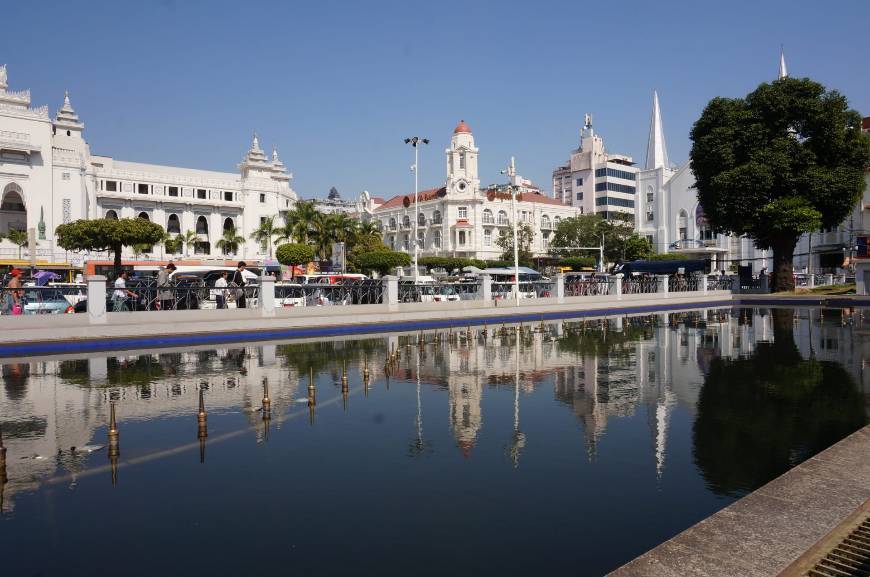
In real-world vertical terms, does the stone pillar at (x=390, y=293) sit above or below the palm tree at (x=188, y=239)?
below

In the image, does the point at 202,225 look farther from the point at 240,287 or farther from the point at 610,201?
the point at 610,201

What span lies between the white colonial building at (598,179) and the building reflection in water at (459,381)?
3769 inches

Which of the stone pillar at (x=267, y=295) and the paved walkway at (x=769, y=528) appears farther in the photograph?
the stone pillar at (x=267, y=295)

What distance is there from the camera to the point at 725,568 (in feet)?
16.5

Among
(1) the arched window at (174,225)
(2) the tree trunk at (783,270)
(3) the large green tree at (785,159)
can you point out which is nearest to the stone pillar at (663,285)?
(3) the large green tree at (785,159)

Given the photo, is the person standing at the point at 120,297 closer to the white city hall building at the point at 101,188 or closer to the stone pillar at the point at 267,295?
the stone pillar at the point at 267,295

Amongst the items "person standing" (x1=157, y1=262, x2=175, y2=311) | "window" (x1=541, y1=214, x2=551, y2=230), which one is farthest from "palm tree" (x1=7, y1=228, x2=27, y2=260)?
"window" (x1=541, y1=214, x2=551, y2=230)

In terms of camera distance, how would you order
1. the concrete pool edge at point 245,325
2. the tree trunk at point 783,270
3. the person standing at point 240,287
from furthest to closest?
the tree trunk at point 783,270 < the person standing at point 240,287 < the concrete pool edge at point 245,325

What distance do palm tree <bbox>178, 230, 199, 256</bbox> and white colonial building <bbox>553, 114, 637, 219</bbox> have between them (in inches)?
2741

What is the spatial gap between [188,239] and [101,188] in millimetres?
11280

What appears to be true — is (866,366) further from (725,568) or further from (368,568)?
(368,568)

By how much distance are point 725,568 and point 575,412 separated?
21.3ft

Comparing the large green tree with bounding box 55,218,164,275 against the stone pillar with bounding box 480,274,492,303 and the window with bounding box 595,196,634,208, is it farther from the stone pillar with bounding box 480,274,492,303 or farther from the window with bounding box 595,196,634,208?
the window with bounding box 595,196,634,208

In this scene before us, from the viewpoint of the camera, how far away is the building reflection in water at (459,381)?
377 inches
